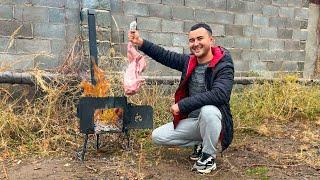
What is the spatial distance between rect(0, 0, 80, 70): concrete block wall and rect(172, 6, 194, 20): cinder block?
5.46ft

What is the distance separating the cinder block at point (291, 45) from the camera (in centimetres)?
785

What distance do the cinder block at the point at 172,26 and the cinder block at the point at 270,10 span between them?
75.0 inches

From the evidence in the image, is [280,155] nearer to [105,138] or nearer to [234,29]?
[105,138]

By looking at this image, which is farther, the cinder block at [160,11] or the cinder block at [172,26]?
the cinder block at [172,26]

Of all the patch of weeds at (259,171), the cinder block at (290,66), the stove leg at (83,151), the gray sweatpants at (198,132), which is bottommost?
the patch of weeds at (259,171)

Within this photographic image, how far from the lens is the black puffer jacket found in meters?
3.57

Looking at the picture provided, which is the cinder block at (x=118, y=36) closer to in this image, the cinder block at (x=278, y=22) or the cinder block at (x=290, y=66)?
the cinder block at (x=278, y=22)

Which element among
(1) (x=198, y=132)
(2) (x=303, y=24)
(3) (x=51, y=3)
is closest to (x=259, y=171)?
(1) (x=198, y=132)

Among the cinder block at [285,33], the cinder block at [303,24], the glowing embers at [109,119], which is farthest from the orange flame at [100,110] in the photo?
the cinder block at [303,24]

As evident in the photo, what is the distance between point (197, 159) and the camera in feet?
13.3

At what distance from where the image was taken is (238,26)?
7.16 m

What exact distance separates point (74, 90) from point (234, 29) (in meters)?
3.39

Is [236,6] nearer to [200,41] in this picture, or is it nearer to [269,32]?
[269,32]

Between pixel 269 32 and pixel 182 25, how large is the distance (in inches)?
80.3
